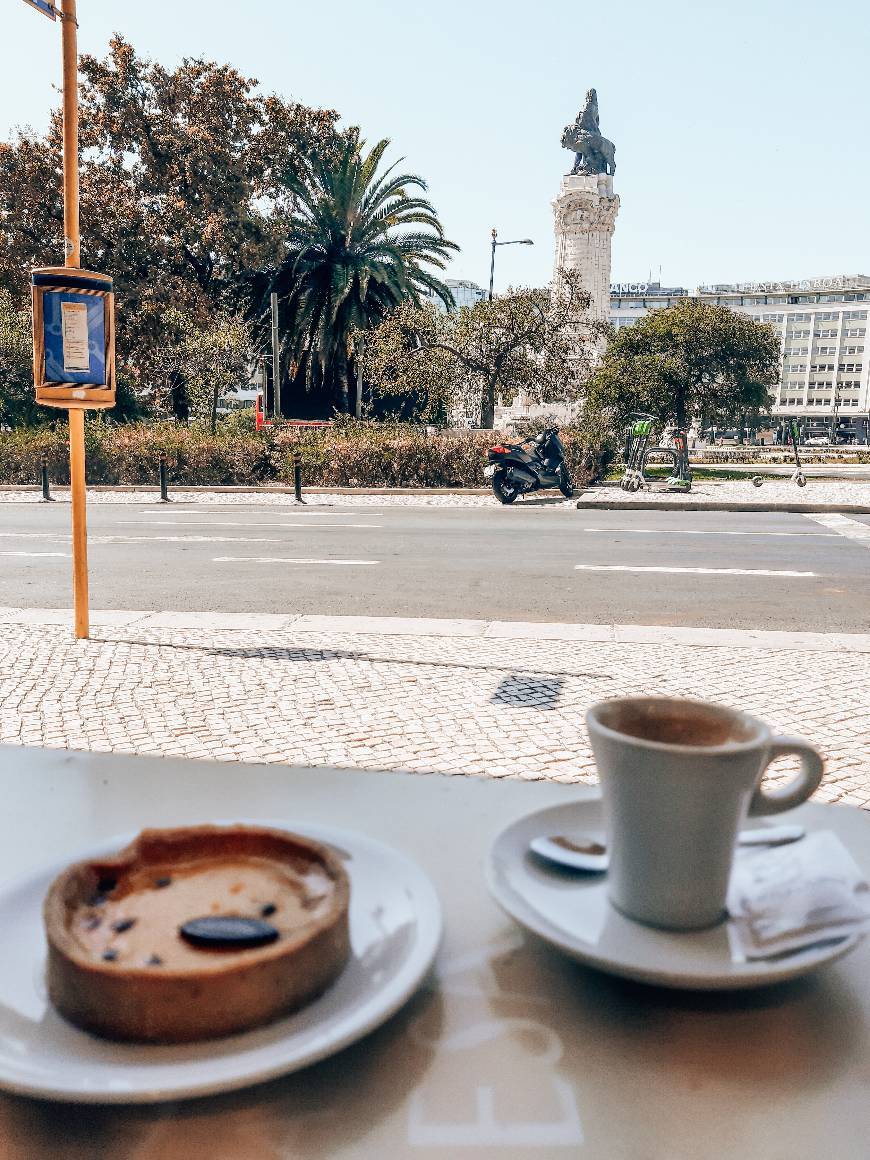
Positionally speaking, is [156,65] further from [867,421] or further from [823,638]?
[867,421]

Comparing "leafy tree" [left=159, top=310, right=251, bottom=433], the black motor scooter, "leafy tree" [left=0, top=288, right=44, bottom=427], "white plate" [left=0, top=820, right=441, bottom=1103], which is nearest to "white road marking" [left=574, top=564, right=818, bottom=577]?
the black motor scooter

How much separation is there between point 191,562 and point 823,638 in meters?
6.40

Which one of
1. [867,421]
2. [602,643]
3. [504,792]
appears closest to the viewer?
[504,792]

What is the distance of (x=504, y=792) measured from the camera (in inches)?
52.3

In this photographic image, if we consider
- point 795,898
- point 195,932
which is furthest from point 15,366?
point 795,898

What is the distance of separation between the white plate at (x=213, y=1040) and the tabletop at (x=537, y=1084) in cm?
3

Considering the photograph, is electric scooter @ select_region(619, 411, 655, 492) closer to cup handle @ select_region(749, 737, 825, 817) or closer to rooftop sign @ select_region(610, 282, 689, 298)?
cup handle @ select_region(749, 737, 825, 817)

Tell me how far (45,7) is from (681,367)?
2602cm

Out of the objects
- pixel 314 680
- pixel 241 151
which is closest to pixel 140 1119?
pixel 314 680

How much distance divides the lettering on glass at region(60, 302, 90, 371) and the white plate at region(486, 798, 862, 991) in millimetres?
4805

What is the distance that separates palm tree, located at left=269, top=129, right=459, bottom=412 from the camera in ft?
99.3

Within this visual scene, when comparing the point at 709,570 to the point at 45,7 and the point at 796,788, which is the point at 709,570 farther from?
the point at 796,788

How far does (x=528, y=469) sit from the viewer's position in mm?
17703

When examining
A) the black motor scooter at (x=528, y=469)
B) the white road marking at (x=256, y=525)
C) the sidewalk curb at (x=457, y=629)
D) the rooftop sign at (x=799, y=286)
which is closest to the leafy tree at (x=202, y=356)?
the black motor scooter at (x=528, y=469)
